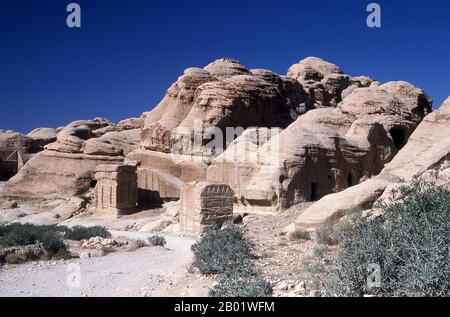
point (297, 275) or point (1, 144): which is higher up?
point (1, 144)

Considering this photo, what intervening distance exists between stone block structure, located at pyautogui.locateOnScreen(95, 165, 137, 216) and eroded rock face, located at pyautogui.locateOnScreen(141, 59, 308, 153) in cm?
517

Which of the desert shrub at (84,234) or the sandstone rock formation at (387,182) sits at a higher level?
the sandstone rock formation at (387,182)

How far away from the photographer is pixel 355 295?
5812 mm

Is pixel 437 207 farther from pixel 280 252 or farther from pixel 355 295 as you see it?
pixel 280 252

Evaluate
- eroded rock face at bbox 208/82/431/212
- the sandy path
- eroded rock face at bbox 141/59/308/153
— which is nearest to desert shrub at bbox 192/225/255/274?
the sandy path

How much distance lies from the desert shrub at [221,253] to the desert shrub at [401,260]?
2201 mm

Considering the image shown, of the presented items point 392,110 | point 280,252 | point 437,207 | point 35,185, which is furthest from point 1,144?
point 437,207

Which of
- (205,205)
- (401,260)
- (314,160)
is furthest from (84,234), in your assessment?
(401,260)

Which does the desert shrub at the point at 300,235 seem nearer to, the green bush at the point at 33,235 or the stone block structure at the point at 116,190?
the green bush at the point at 33,235

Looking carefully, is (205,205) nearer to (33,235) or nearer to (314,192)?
(314,192)

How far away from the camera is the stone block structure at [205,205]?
17.1 m

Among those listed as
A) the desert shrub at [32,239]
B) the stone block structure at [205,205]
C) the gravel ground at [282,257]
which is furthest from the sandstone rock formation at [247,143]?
the desert shrub at [32,239]

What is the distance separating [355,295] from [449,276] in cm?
111

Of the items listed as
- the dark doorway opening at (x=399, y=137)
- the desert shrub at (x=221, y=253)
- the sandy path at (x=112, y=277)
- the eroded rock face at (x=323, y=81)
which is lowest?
the sandy path at (x=112, y=277)
